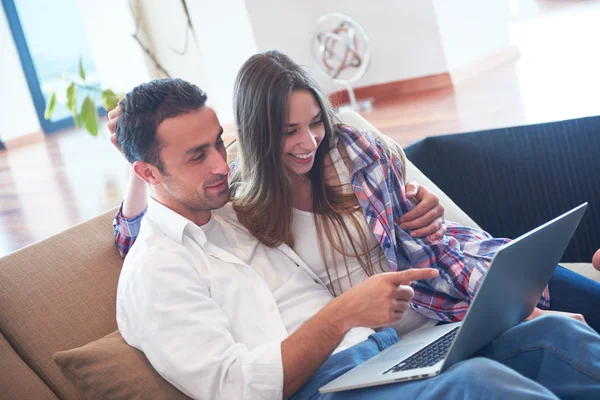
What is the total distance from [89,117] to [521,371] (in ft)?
13.6

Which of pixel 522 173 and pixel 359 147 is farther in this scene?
pixel 522 173

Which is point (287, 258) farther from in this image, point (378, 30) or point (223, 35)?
point (223, 35)

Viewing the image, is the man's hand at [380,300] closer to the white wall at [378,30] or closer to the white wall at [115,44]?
the white wall at [378,30]

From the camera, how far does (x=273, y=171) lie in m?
1.82

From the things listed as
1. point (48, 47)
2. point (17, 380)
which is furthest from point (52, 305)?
point (48, 47)

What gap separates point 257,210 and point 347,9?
4.34m

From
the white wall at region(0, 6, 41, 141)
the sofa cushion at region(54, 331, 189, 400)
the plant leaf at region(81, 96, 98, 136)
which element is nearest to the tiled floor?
the plant leaf at region(81, 96, 98, 136)

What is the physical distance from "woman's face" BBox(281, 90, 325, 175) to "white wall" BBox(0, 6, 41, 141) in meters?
7.74

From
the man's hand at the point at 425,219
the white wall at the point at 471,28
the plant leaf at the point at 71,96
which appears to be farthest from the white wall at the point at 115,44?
the man's hand at the point at 425,219

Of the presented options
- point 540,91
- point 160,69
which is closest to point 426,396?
point 540,91

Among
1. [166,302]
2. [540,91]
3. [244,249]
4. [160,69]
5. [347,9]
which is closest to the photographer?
[166,302]

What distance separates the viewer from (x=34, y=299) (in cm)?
171

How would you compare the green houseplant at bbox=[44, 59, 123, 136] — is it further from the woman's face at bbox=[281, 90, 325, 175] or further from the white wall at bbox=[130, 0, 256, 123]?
the woman's face at bbox=[281, 90, 325, 175]

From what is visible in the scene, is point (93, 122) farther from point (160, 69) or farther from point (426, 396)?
point (426, 396)
